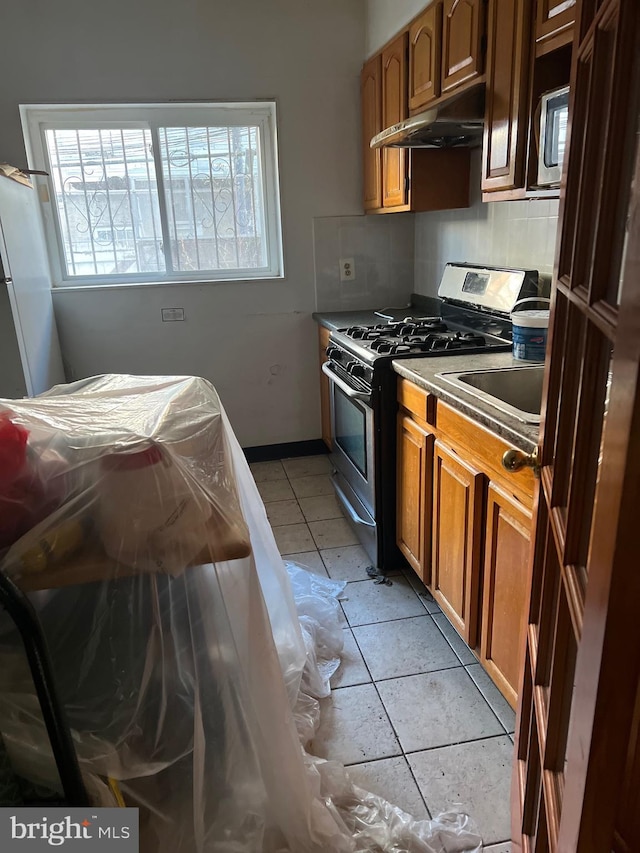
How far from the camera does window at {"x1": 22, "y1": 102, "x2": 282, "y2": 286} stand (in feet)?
10.5

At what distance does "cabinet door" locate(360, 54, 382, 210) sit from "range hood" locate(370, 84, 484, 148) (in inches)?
17.8

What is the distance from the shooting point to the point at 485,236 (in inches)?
107

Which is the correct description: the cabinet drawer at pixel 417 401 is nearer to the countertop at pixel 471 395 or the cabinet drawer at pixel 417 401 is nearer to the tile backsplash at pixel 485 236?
the countertop at pixel 471 395

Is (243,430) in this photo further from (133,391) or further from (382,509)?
(133,391)

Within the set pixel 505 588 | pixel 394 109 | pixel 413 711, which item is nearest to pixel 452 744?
pixel 413 711

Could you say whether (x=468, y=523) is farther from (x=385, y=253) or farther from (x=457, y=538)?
(x=385, y=253)

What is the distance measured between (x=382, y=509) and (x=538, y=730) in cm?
138

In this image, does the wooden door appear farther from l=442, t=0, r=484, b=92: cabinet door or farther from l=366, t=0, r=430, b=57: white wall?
l=366, t=0, r=430, b=57: white wall

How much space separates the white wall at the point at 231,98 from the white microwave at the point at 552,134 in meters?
1.81

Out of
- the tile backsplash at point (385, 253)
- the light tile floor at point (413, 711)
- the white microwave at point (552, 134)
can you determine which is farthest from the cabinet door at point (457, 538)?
the tile backsplash at point (385, 253)

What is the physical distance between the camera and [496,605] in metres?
1.67

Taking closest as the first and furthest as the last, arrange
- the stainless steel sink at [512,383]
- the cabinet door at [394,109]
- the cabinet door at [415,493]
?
the stainless steel sink at [512,383], the cabinet door at [415,493], the cabinet door at [394,109]

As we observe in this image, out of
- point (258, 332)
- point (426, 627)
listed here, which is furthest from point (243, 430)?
point (426, 627)

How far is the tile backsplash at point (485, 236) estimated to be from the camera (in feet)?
7.54
